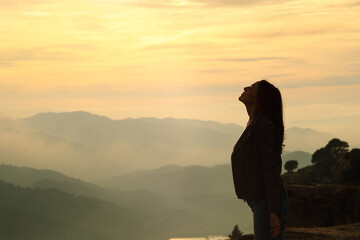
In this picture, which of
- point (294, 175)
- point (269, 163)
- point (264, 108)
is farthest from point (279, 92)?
point (294, 175)

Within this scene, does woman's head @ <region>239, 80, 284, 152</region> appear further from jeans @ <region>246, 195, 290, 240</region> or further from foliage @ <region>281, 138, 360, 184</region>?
foliage @ <region>281, 138, 360, 184</region>

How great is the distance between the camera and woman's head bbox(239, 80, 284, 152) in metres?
8.81

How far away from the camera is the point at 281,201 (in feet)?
28.3

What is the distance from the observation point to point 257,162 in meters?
8.64

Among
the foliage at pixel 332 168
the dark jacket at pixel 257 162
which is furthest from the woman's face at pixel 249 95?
the foliage at pixel 332 168

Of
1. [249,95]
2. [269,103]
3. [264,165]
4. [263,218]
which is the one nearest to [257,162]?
[264,165]

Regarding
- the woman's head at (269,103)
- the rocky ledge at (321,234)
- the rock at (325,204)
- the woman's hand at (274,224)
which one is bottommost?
the rocky ledge at (321,234)

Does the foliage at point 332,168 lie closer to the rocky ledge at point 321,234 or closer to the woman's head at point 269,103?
the rocky ledge at point 321,234

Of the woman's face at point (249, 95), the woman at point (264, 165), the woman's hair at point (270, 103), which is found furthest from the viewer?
the woman's face at point (249, 95)

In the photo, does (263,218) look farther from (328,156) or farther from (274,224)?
(328,156)

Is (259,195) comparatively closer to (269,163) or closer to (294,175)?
(269,163)

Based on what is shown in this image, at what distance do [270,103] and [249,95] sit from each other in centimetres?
37

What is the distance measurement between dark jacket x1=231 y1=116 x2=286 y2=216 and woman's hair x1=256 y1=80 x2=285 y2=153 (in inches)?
4.5

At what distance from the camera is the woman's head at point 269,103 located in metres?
8.81
